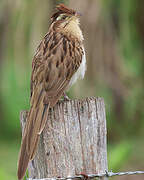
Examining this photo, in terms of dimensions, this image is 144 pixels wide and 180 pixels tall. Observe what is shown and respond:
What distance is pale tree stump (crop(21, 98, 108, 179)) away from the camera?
4391 millimetres

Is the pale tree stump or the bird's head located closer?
Answer: the pale tree stump

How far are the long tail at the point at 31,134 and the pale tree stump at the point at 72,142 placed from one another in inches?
2.4

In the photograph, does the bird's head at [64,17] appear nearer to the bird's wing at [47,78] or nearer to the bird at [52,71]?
the bird at [52,71]

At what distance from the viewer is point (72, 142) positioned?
440 centimetres

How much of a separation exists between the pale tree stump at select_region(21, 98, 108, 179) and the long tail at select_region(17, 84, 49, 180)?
60 mm

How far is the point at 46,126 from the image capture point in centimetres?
453

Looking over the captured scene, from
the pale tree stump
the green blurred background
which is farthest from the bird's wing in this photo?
the green blurred background

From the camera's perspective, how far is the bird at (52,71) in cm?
456

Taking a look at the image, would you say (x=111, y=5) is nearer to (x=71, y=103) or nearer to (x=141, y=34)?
(x=141, y=34)

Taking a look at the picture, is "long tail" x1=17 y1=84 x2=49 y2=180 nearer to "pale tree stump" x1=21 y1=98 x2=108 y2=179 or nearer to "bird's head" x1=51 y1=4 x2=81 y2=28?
"pale tree stump" x1=21 y1=98 x2=108 y2=179

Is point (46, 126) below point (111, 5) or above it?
below

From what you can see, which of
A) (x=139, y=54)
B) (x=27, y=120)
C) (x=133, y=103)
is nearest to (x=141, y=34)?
(x=139, y=54)

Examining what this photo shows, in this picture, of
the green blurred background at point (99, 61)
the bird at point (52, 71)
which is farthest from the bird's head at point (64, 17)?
the green blurred background at point (99, 61)

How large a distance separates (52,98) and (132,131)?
480cm
